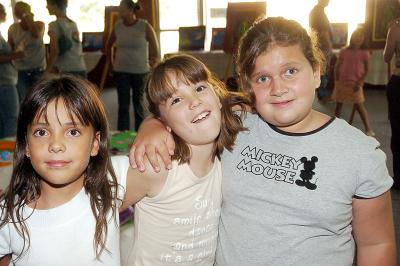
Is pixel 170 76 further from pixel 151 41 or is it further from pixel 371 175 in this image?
pixel 151 41

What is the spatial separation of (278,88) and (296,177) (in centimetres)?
25

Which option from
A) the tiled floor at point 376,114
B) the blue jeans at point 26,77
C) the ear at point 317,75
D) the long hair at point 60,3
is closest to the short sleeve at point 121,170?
the ear at point 317,75

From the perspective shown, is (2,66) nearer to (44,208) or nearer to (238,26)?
(44,208)

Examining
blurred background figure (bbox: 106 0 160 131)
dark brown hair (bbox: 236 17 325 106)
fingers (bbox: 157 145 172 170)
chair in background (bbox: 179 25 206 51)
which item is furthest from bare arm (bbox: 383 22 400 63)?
chair in background (bbox: 179 25 206 51)

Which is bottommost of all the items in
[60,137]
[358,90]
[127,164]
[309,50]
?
[358,90]

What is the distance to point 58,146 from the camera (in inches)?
43.6

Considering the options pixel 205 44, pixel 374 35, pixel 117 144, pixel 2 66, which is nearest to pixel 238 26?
pixel 205 44

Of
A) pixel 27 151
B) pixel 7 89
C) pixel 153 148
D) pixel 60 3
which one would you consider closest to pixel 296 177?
pixel 153 148

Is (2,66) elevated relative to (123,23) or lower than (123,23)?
lower

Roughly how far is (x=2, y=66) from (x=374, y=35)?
7.72 metres

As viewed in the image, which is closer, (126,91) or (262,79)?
(262,79)

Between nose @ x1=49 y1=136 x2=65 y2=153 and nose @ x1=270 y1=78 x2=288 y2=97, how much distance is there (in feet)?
1.87

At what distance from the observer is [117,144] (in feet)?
8.23

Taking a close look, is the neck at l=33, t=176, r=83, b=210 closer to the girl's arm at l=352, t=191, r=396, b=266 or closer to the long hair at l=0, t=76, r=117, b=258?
the long hair at l=0, t=76, r=117, b=258
